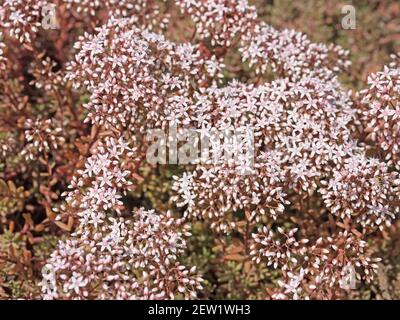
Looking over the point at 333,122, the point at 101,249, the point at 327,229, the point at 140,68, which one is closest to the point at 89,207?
the point at 101,249

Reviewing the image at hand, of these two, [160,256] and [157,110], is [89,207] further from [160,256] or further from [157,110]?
[157,110]

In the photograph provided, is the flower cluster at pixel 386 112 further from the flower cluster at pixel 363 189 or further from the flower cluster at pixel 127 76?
the flower cluster at pixel 127 76

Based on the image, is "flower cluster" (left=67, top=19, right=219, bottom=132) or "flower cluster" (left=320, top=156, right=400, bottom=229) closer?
"flower cluster" (left=320, top=156, right=400, bottom=229)

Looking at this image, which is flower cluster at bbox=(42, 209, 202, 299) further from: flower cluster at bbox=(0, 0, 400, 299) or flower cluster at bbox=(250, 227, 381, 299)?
flower cluster at bbox=(250, 227, 381, 299)

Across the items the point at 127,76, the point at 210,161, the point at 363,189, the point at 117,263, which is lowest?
the point at 117,263

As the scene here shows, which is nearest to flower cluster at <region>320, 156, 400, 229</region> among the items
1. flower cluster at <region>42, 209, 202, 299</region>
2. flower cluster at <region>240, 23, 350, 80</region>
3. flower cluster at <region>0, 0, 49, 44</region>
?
flower cluster at <region>240, 23, 350, 80</region>

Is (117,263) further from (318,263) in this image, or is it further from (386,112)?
(386,112)

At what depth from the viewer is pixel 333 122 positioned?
192 inches

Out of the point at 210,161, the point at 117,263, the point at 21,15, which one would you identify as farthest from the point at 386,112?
the point at 21,15

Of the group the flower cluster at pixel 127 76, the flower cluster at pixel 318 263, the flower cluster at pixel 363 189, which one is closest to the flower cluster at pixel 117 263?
the flower cluster at pixel 318 263

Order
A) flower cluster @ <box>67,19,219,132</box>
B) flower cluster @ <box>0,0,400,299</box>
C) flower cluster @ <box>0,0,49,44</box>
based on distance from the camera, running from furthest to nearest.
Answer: flower cluster @ <box>0,0,49,44</box> < flower cluster @ <box>67,19,219,132</box> < flower cluster @ <box>0,0,400,299</box>

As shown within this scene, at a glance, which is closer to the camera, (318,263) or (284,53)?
(318,263)

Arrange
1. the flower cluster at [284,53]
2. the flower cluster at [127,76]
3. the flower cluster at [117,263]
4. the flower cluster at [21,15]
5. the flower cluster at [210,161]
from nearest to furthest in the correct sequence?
the flower cluster at [117,263], the flower cluster at [210,161], the flower cluster at [127,76], the flower cluster at [21,15], the flower cluster at [284,53]

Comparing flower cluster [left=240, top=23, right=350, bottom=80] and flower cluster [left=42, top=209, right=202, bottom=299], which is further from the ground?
flower cluster [left=240, top=23, right=350, bottom=80]
